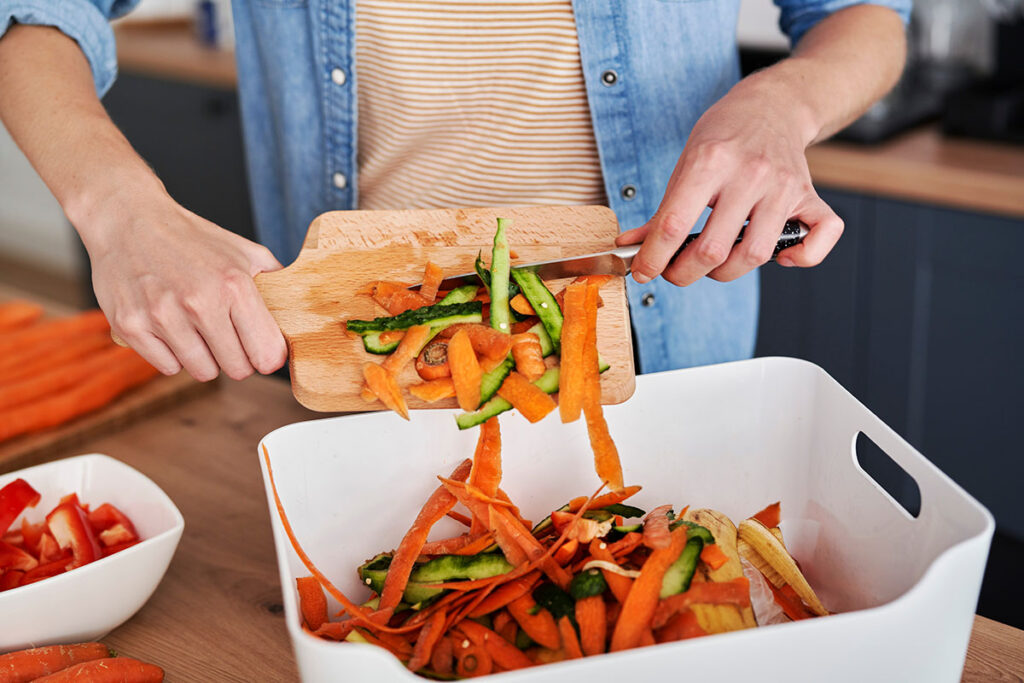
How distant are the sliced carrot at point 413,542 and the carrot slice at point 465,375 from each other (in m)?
0.09

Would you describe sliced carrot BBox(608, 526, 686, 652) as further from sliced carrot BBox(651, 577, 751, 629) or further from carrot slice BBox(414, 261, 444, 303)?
carrot slice BBox(414, 261, 444, 303)

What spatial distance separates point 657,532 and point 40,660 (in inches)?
21.0

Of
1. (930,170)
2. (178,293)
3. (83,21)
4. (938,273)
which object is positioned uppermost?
(83,21)

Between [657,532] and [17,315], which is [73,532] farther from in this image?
[17,315]

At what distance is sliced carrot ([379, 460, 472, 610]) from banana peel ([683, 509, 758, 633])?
0.71 feet

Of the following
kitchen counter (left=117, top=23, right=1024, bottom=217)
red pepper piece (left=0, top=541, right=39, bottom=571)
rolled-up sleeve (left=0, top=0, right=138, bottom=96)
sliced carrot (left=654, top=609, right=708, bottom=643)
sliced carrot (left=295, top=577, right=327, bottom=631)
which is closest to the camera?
sliced carrot (left=654, top=609, right=708, bottom=643)

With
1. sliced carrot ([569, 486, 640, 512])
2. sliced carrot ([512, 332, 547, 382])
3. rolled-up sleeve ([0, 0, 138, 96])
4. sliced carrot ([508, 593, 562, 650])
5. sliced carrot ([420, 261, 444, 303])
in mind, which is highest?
rolled-up sleeve ([0, 0, 138, 96])

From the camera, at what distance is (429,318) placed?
0.89 meters

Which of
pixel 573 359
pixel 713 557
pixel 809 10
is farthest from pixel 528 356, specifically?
pixel 809 10

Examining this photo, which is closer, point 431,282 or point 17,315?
point 431,282

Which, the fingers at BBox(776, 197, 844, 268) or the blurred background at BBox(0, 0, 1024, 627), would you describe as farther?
the blurred background at BBox(0, 0, 1024, 627)

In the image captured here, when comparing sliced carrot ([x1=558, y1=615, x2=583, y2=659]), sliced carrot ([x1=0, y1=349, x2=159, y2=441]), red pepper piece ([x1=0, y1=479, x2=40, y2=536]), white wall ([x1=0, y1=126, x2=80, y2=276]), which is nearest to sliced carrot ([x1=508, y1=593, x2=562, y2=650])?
sliced carrot ([x1=558, y1=615, x2=583, y2=659])

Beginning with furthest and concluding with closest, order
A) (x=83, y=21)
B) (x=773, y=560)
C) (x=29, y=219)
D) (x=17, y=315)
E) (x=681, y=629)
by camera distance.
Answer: (x=29, y=219) → (x=17, y=315) → (x=83, y=21) → (x=773, y=560) → (x=681, y=629)

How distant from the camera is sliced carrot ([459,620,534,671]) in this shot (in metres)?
0.76
